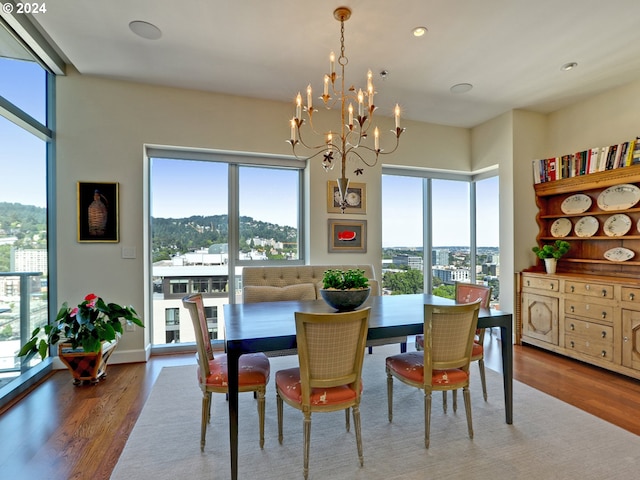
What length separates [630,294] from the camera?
2955 millimetres

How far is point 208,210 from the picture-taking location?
3963mm

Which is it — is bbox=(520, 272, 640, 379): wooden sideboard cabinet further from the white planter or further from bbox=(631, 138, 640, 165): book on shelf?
bbox=(631, 138, 640, 165): book on shelf

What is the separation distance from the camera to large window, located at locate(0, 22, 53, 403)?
2.57m

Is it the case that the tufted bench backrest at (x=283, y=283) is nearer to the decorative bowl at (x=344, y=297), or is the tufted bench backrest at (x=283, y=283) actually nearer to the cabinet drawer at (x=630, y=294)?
the decorative bowl at (x=344, y=297)

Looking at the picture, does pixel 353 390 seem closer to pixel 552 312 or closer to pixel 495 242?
pixel 552 312

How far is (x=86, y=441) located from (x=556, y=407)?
3.21m

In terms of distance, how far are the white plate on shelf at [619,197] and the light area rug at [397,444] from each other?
2.23 m

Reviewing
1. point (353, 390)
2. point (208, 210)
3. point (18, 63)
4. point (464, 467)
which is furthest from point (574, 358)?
point (18, 63)

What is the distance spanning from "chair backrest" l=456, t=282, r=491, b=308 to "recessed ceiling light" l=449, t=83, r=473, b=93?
6.94ft

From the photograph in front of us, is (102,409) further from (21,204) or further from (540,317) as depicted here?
(540,317)

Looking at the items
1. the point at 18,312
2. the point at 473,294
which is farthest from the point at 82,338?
the point at 473,294

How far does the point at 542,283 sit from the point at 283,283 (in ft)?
9.70

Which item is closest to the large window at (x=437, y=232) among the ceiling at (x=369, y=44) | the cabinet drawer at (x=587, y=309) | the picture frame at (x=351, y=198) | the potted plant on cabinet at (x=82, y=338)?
the picture frame at (x=351, y=198)

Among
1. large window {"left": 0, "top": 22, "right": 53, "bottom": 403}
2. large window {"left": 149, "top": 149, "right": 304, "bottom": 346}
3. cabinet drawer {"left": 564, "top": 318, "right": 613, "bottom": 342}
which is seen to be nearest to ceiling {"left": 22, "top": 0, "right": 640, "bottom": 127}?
large window {"left": 0, "top": 22, "right": 53, "bottom": 403}
